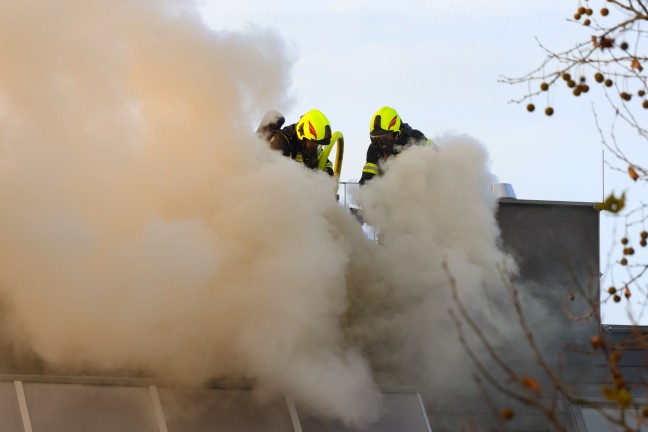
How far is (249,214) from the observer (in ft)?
37.8

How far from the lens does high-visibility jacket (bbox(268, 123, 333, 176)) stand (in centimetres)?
1309

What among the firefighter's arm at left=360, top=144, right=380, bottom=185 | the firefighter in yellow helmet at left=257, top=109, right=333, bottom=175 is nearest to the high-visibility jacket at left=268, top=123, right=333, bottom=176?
the firefighter in yellow helmet at left=257, top=109, right=333, bottom=175

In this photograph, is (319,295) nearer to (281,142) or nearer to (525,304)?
(281,142)

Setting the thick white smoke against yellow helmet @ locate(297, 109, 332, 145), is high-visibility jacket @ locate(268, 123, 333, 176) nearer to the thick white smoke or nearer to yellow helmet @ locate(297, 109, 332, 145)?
yellow helmet @ locate(297, 109, 332, 145)

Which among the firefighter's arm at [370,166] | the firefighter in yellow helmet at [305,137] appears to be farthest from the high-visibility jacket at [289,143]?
the firefighter's arm at [370,166]

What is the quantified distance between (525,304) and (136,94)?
4923 millimetres

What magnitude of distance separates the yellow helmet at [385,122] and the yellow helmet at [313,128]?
0.58m

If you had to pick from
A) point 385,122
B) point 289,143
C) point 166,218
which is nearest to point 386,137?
point 385,122

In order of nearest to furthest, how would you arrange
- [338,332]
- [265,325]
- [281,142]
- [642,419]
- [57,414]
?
[642,419] → [57,414] → [265,325] → [338,332] → [281,142]

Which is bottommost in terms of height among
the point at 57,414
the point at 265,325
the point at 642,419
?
the point at 642,419

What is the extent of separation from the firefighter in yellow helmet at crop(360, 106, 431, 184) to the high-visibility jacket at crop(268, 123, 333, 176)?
58 centimetres

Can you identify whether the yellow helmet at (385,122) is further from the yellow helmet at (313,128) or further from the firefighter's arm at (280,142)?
the firefighter's arm at (280,142)

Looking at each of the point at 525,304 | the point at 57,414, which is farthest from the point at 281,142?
the point at 57,414

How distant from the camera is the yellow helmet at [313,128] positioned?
44.0 ft
